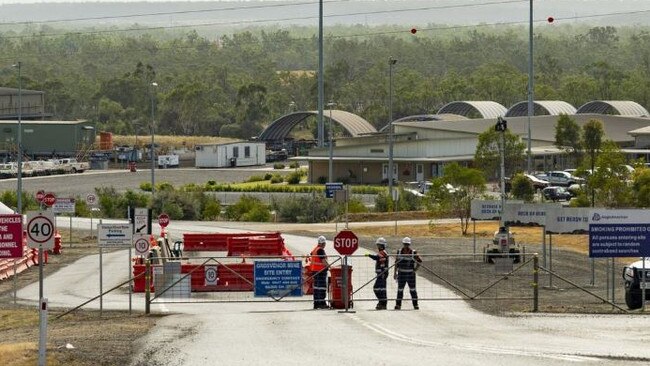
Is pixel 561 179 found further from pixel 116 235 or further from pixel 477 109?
pixel 116 235

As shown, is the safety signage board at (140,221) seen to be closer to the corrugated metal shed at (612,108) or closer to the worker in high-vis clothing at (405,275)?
the worker in high-vis clothing at (405,275)

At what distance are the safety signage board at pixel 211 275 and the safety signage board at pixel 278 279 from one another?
3.13m

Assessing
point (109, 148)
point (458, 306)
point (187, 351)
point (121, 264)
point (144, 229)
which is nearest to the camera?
point (187, 351)

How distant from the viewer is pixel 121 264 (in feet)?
153

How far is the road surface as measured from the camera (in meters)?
21.7

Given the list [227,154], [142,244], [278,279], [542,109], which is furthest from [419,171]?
[278,279]

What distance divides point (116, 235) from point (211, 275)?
9.93 ft

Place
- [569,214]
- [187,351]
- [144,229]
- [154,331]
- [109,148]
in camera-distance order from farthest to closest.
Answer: [109,148] → [144,229] → [569,214] → [154,331] → [187,351]

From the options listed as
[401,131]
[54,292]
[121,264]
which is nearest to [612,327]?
[54,292]

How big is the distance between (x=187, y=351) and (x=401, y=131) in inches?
3598

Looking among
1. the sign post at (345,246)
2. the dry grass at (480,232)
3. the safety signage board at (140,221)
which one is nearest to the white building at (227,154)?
the dry grass at (480,232)

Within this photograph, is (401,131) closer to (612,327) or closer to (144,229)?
(144,229)

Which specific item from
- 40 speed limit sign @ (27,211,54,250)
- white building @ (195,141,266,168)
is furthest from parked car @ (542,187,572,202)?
40 speed limit sign @ (27,211,54,250)

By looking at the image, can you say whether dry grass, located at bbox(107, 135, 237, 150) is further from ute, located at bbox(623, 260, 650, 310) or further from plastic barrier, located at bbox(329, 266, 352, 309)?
plastic barrier, located at bbox(329, 266, 352, 309)
